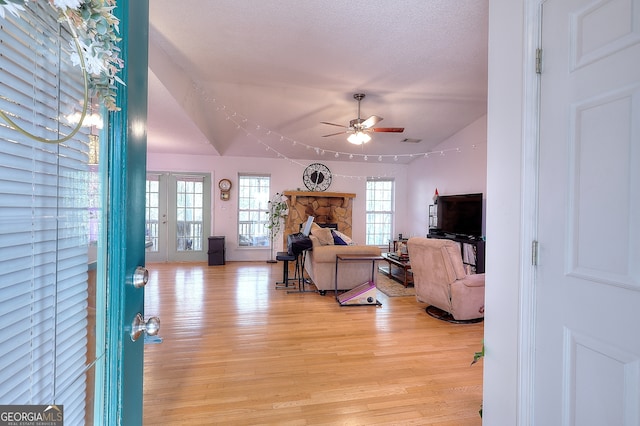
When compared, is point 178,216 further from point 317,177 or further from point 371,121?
point 371,121

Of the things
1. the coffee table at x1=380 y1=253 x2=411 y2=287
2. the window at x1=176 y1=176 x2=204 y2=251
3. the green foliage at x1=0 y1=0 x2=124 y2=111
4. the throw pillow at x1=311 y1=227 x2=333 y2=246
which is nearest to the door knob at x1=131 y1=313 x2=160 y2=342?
the green foliage at x1=0 y1=0 x2=124 y2=111

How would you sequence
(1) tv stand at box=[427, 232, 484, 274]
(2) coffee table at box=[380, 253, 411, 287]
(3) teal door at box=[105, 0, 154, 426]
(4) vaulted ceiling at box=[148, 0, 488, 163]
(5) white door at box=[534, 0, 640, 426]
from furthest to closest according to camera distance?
(1) tv stand at box=[427, 232, 484, 274], (2) coffee table at box=[380, 253, 411, 287], (4) vaulted ceiling at box=[148, 0, 488, 163], (5) white door at box=[534, 0, 640, 426], (3) teal door at box=[105, 0, 154, 426]

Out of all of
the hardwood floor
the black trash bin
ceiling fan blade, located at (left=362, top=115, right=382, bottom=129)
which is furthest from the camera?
the black trash bin

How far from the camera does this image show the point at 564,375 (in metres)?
1.03

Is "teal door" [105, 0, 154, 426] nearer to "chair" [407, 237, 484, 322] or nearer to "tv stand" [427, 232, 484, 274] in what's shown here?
"chair" [407, 237, 484, 322]

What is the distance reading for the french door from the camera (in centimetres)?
629

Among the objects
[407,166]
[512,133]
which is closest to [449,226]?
[407,166]

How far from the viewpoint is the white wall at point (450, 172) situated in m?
5.20

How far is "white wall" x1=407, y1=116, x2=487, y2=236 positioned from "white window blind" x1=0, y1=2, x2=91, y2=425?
5.65m

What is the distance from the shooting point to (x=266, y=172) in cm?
682

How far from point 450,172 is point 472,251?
1788mm

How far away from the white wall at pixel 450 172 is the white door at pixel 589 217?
4446mm

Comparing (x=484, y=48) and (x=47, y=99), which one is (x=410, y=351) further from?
(x=484, y=48)

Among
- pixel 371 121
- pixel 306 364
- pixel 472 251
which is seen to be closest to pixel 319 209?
pixel 472 251
